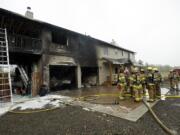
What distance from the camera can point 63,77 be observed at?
19.1 metres

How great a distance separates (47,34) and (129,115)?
10549 millimetres

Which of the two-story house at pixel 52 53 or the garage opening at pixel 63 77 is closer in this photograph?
Answer: the two-story house at pixel 52 53

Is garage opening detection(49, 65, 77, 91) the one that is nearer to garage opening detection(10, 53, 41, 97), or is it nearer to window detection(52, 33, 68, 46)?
window detection(52, 33, 68, 46)

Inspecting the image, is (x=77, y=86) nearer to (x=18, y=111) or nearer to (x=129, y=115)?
(x=18, y=111)

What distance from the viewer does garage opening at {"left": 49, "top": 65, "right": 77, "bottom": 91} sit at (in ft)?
57.4

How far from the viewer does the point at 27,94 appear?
488 inches

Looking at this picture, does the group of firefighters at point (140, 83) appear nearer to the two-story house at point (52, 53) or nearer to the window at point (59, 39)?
the two-story house at point (52, 53)

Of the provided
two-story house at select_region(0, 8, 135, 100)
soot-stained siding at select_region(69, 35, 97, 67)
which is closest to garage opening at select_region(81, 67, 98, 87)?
two-story house at select_region(0, 8, 135, 100)

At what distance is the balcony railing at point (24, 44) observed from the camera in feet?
37.0

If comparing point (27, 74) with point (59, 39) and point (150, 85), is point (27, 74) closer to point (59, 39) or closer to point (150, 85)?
point (59, 39)

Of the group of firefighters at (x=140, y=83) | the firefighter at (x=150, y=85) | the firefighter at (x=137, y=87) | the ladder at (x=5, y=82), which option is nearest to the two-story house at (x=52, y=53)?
the ladder at (x=5, y=82)

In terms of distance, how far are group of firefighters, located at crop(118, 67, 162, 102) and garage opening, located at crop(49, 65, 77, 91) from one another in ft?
27.1

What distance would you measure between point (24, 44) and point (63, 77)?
7.73m

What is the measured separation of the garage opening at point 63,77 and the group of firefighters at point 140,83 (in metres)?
8.26
